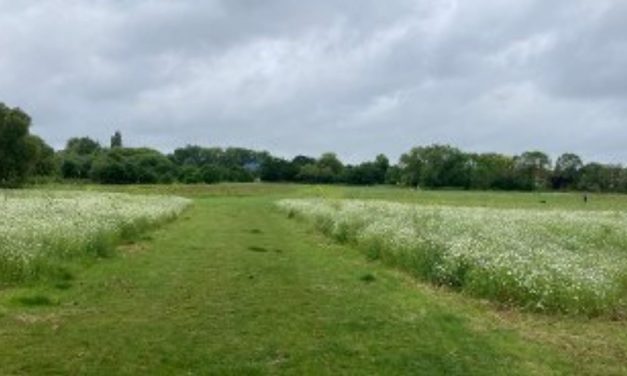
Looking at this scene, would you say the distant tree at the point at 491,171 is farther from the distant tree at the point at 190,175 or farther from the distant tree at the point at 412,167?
the distant tree at the point at 190,175

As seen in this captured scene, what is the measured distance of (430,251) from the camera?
22.2m

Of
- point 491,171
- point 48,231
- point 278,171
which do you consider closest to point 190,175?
point 278,171

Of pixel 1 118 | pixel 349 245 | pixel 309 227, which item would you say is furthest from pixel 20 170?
pixel 349 245

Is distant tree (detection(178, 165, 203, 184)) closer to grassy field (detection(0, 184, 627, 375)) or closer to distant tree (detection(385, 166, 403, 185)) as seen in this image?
distant tree (detection(385, 166, 403, 185))

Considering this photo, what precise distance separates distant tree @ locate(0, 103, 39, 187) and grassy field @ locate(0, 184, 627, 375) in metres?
77.1

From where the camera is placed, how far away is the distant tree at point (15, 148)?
308 feet

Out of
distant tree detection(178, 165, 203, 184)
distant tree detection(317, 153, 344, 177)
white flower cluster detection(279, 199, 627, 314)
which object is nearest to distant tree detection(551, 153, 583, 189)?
distant tree detection(317, 153, 344, 177)

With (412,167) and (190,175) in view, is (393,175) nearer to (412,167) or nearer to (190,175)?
(412,167)

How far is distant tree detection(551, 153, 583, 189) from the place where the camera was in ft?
588

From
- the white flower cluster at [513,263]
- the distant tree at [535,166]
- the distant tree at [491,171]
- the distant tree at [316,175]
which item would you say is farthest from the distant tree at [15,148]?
the distant tree at [535,166]

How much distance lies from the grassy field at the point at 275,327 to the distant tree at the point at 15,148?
253ft

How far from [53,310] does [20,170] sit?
283ft

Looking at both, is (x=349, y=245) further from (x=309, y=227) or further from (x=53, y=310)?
(x=53, y=310)

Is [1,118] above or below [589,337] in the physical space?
above
